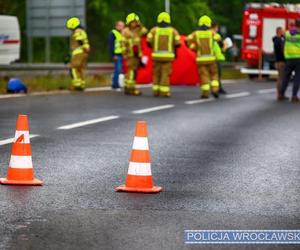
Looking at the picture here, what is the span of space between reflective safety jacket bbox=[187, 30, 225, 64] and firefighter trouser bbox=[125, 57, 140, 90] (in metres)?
1.56

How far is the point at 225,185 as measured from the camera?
960cm

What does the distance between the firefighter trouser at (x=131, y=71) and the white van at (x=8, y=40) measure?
5.02 metres

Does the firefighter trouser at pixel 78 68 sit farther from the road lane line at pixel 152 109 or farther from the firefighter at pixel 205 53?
the road lane line at pixel 152 109

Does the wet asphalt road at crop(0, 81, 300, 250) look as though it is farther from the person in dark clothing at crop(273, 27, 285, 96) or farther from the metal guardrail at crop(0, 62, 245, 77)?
the metal guardrail at crop(0, 62, 245, 77)

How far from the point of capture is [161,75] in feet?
78.8

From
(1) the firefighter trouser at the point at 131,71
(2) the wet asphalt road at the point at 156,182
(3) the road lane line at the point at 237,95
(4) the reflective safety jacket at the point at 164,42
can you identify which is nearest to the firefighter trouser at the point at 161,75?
(4) the reflective safety jacket at the point at 164,42

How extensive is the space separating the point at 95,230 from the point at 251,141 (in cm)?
699

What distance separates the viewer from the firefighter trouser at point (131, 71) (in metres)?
24.6

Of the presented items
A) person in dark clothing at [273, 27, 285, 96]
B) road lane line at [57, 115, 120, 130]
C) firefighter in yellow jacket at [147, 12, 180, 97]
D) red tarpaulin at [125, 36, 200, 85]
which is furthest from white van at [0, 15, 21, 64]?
road lane line at [57, 115, 120, 130]

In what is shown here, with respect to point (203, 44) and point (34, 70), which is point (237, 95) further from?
point (34, 70)

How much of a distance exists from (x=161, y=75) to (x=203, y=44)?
1.18 m

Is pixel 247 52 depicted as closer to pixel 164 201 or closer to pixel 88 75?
pixel 88 75

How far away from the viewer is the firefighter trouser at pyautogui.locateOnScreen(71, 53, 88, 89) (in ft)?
83.2

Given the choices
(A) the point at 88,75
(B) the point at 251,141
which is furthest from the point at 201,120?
(A) the point at 88,75
